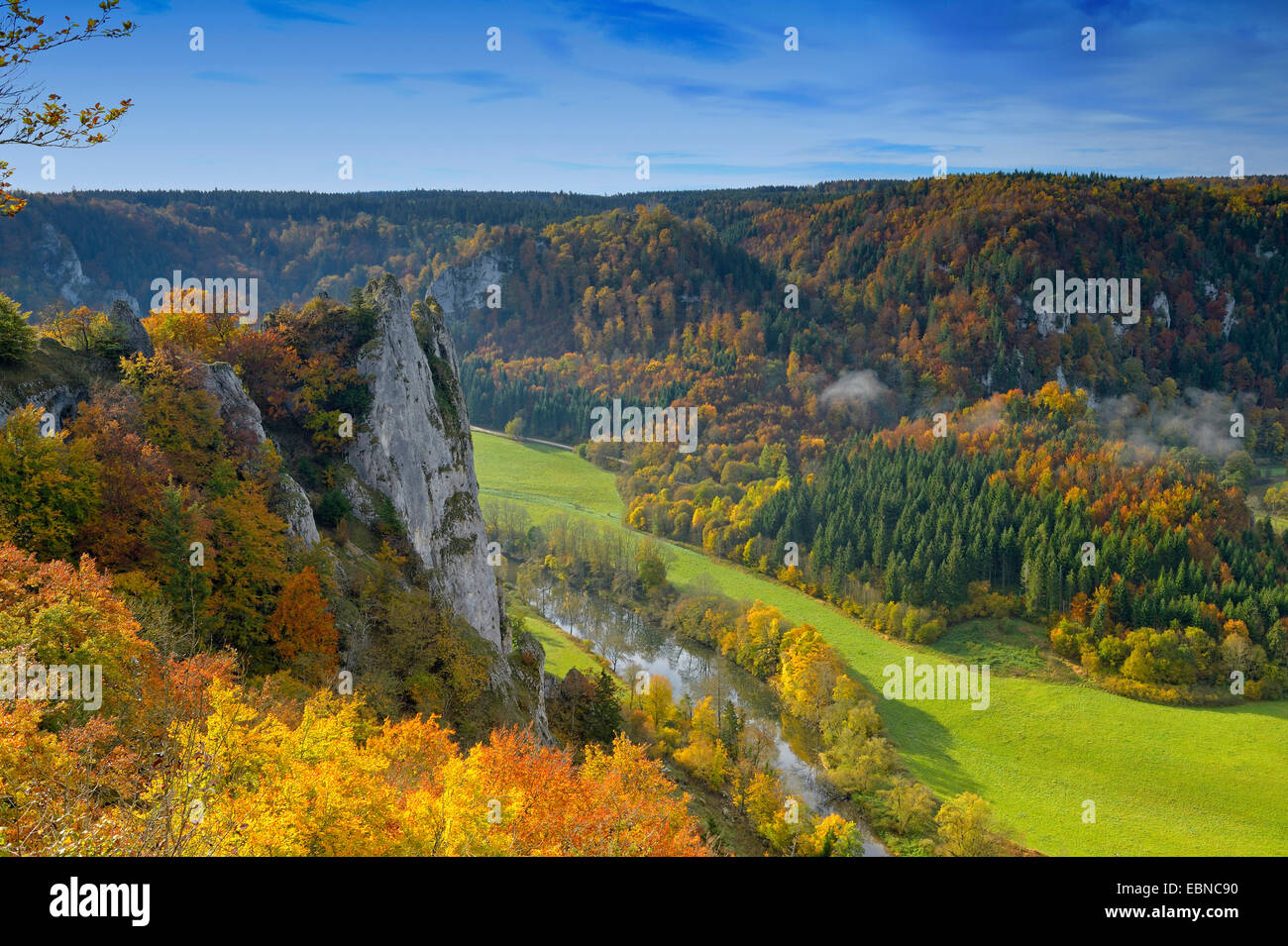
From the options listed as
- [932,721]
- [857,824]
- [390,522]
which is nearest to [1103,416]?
[932,721]

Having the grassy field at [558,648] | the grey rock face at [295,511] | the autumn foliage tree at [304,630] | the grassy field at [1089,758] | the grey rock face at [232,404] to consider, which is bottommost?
the grassy field at [1089,758]

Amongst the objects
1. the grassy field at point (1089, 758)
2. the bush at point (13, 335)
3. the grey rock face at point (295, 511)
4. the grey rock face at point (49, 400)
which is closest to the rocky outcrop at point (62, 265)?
the bush at point (13, 335)

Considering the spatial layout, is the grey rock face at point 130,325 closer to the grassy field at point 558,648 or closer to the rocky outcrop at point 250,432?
the rocky outcrop at point 250,432

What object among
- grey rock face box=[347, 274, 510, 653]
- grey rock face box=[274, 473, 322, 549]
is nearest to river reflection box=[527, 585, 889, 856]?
grey rock face box=[347, 274, 510, 653]

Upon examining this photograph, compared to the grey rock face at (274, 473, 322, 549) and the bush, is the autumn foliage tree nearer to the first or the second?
the grey rock face at (274, 473, 322, 549)

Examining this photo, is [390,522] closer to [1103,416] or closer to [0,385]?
[0,385]

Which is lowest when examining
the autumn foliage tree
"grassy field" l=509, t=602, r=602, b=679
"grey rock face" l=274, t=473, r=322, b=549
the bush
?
"grassy field" l=509, t=602, r=602, b=679
